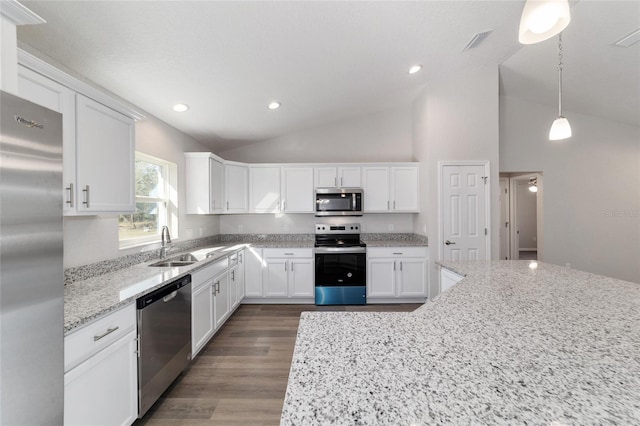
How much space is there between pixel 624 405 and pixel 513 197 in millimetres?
Answer: 6826

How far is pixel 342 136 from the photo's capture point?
14.8 ft

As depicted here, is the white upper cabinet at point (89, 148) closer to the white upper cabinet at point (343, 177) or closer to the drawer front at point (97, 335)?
the drawer front at point (97, 335)

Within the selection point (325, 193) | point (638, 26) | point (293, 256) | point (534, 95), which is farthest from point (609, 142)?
point (293, 256)

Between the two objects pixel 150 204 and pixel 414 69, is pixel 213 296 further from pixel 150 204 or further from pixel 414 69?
pixel 414 69

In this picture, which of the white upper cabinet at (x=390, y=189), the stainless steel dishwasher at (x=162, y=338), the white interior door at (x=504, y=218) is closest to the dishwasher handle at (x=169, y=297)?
the stainless steel dishwasher at (x=162, y=338)

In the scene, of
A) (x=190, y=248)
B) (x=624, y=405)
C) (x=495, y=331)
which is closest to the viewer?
(x=624, y=405)

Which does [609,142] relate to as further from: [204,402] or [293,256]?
[204,402]

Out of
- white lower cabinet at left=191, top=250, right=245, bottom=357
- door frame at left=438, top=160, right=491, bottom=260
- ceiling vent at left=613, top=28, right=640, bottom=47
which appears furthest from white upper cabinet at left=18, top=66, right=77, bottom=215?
ceiling vent at left=613, top=28, right=640, bottom=47

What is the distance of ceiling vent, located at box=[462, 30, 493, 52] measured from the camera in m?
2.68

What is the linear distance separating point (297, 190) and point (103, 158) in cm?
268

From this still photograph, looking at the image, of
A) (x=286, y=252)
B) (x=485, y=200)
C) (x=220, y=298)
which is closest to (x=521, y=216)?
(x=485, y=200)

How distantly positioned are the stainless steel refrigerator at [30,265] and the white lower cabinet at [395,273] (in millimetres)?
3315

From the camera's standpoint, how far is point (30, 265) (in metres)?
0.98

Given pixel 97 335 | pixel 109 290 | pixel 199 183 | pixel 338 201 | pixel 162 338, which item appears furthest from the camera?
pixel 338 201
